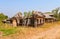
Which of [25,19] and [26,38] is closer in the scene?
[26,38]

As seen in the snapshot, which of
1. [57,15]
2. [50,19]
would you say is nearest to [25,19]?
[50,19]

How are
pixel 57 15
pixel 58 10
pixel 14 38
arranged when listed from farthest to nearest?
pixel 58 10 < pixel 57 15 < pixel 14 38

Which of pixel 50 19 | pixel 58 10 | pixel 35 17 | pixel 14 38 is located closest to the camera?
pixel 14 38

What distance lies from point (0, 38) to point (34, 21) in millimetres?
22986

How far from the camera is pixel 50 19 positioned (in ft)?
161

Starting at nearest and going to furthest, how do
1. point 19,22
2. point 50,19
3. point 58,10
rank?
point 19,22
point 50,19
point 58,10

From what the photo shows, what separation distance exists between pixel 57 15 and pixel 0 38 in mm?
43098

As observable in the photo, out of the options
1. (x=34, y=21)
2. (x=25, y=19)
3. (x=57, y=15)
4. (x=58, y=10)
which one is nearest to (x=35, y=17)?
(x=34, y=21)

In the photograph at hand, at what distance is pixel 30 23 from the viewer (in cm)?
4162

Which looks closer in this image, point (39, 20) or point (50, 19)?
point (39, 20)

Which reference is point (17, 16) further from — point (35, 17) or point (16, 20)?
point (35, 17)

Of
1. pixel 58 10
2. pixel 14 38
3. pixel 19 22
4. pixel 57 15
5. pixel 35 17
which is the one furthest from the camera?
pixel 58 10

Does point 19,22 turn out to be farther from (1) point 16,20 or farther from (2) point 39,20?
(2) point 39,20

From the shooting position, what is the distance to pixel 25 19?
42.9 m
